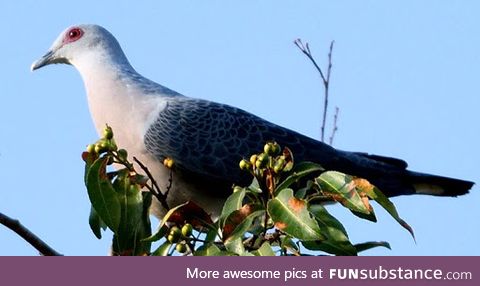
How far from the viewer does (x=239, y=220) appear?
4.01 metres

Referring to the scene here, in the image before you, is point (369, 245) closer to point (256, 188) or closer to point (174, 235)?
point (256, 188)

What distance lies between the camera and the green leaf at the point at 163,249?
4.12 m

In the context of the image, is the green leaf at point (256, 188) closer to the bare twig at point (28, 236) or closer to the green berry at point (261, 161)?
the green berry at point (261, 161)

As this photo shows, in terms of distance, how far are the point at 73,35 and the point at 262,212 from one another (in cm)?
354

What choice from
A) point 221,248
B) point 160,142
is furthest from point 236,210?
point 160,142

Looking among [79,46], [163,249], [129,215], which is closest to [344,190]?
[163,249]

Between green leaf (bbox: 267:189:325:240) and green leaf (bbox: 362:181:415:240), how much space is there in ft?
0.90

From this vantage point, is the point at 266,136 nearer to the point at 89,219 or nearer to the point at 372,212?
the point at 89,219

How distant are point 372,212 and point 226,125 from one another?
300cm

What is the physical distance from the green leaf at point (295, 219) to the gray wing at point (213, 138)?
2748 mm

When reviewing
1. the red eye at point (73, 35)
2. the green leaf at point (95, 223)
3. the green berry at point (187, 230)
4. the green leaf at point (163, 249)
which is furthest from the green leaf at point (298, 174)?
the red eye at point (73, 35)

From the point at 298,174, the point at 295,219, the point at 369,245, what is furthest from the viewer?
the point at 369,245

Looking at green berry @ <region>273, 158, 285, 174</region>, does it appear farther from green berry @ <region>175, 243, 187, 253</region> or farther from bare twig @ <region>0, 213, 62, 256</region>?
bare twig @ <region>0, 213, 62, 256</region>

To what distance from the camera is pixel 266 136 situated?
691 cm
